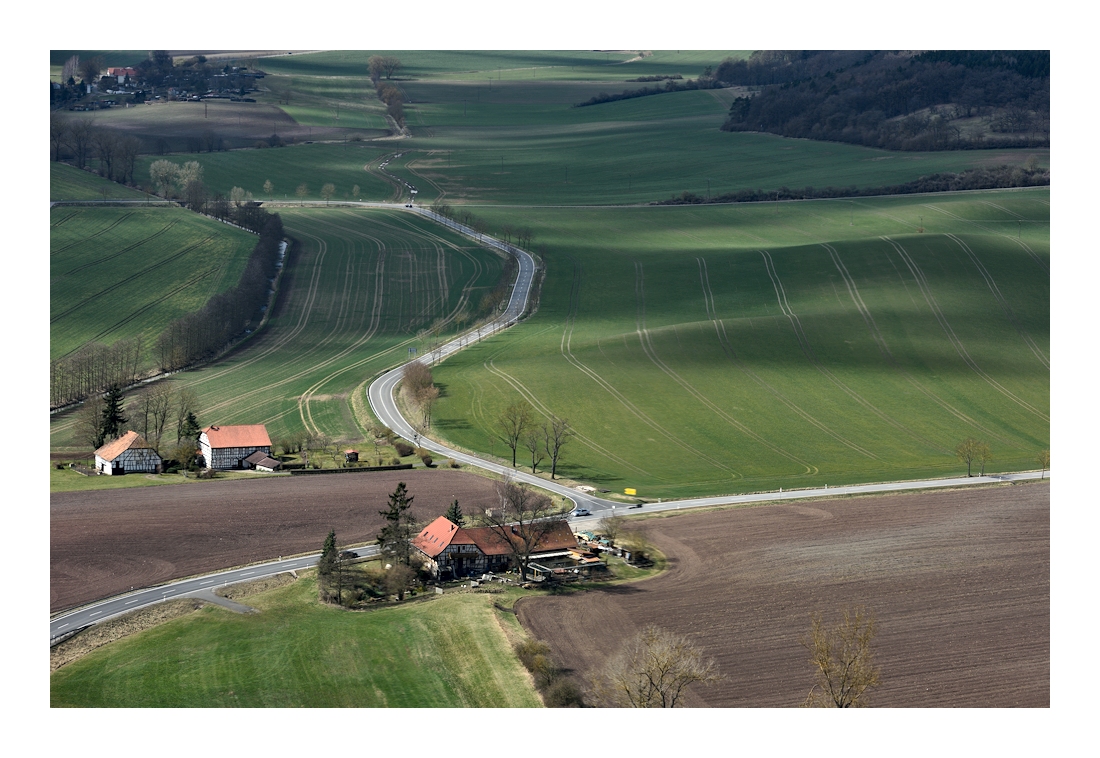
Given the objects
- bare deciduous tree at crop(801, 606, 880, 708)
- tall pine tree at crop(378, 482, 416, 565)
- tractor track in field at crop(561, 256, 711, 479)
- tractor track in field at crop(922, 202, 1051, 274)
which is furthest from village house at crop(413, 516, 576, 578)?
tractor track in field at crop(922, 202, 1051, 274)

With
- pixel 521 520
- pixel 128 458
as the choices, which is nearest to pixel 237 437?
pixel 128 458

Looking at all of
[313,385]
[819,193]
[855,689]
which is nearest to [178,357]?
[313,385]

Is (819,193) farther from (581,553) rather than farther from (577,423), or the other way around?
(581,553)

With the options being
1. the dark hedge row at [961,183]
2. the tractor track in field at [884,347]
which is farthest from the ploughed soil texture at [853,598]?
the dark hedge row at [961,183]

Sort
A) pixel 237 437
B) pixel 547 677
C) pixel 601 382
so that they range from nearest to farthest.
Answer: pixel 547 677
pixel 237 437
pixel 601 382

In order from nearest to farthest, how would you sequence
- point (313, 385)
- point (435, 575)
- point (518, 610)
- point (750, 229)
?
point (518, 610)
point (435, 575)
point (313, 385)
point (750, 229)

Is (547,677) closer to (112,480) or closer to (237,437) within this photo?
(112,480)
